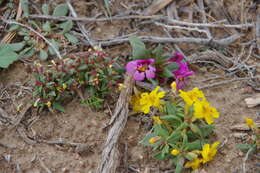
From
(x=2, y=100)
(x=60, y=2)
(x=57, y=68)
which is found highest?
(x=60, y=2)

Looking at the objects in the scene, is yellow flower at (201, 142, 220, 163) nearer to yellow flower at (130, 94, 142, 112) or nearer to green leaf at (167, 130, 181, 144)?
green leaf at (167, 130, 181, 144)

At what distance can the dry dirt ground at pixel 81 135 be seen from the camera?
2.71m

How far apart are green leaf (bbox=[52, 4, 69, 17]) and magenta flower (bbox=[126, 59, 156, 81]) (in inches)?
39.0

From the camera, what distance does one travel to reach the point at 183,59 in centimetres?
338

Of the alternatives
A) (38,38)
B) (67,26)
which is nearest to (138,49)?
(67,26)

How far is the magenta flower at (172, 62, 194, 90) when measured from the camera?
3215 mm

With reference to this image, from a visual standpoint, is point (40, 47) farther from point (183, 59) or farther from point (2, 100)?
point (183, 59)

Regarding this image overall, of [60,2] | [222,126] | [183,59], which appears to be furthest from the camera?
[60,2]

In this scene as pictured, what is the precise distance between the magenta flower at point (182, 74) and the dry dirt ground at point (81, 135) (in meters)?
0.10

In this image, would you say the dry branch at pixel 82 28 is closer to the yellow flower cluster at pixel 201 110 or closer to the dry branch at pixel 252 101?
the yellow flower cluster at pixel 201 110

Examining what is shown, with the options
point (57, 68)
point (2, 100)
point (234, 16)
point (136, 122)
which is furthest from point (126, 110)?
point (234, 16)

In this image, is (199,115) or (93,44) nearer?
(199,115)

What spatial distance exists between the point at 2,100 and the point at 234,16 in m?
2.61

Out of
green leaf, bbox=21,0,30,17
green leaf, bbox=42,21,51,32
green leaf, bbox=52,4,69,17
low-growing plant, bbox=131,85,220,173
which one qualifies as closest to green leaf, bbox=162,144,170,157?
low-growing plant, bbox=131,85,220,173
